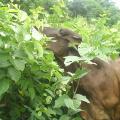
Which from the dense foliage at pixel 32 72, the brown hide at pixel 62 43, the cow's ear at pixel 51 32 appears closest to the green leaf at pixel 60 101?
the dense foliage at pixel 32 72

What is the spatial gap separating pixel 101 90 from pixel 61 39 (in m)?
0.37

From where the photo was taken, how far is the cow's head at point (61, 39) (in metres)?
2.23

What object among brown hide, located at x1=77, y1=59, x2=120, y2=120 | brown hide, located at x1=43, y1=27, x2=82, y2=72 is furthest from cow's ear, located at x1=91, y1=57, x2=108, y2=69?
brown hide, located at x1=43, y1=27, x2=82, y2=72

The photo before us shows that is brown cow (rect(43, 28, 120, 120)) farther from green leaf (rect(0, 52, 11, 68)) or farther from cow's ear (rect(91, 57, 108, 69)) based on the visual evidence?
green leaf (rect(0, 52, 11, 68))

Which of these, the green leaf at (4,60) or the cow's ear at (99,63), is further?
the cow's ear at (99,63)

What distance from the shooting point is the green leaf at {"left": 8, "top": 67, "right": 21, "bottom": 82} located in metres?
1.81

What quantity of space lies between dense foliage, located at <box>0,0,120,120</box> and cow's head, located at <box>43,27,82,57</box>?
6 cm

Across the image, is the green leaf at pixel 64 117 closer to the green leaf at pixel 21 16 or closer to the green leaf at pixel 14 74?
the green leaf at pixel 14 74

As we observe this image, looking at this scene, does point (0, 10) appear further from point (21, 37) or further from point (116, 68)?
point (116, 68)

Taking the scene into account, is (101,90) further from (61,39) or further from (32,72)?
(32,72)

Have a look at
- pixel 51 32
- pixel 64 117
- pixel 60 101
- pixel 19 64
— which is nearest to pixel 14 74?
pixel 19 64

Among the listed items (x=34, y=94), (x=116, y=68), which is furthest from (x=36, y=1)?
(x=34, y=94)

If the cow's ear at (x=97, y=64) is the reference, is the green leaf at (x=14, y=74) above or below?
above

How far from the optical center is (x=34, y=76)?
6.53 feet
